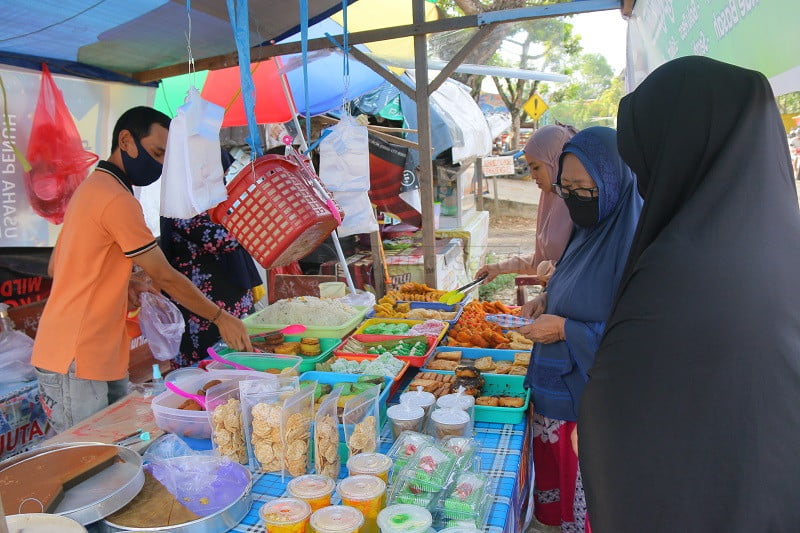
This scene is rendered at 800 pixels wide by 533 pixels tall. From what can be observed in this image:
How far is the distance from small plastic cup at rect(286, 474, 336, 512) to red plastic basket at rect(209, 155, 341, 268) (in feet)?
2.85

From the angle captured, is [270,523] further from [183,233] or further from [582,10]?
[582,10]

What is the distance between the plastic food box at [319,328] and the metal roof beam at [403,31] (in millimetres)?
2210

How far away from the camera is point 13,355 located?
3.36m

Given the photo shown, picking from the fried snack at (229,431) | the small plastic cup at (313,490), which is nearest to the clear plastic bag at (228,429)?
the fried snack at (229,431)

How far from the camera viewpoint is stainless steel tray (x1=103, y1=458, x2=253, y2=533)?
1506 mm

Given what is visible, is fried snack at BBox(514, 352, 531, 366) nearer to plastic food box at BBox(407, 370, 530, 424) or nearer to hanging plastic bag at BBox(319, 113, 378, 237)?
plastic food box at BBox(407, 370, 530, 424)

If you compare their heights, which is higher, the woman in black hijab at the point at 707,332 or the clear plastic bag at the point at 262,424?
the woman in black hijab at the point at 707,332

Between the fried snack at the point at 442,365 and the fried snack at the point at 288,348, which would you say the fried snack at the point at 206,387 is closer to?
the fried snack at the point at 288,348

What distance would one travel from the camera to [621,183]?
6.97ft

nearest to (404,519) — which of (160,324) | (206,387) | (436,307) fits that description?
(206,387)

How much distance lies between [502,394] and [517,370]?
17 cm

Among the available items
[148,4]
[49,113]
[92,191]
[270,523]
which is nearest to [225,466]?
[270,523]

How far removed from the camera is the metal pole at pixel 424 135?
4543 millimetres

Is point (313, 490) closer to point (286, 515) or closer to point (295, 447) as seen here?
point (286, 515)
